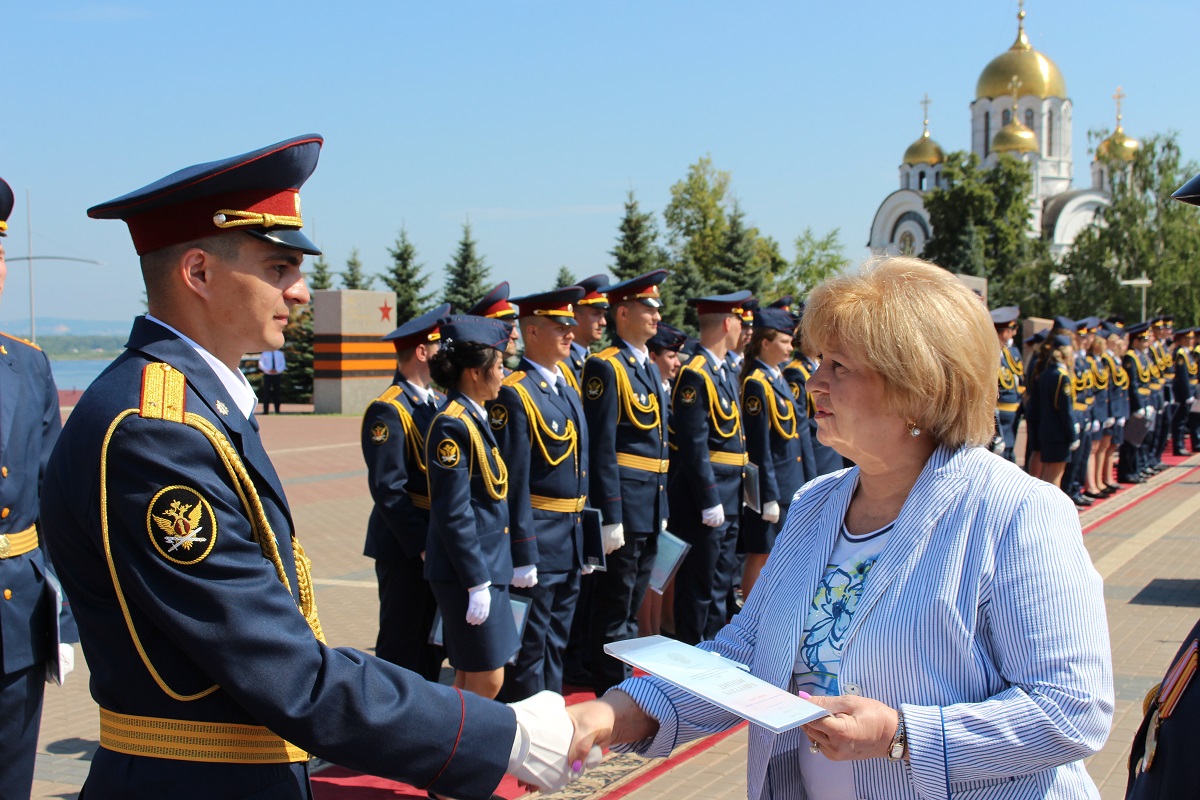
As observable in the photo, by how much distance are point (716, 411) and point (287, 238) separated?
511 centimetres

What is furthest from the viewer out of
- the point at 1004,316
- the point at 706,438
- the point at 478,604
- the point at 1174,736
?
the point at 1004,316

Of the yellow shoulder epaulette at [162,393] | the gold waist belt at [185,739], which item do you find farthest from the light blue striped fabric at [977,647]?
the yellow shoulder epaulette at [162,393]

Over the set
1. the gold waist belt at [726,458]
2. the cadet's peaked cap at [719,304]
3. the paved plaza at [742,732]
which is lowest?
the paved plaza at [742,732]

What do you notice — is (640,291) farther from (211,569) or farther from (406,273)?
(406,273)

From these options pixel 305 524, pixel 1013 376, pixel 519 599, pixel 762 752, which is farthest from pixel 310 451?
pixel 762 752

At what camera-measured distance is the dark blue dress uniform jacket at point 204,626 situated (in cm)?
183

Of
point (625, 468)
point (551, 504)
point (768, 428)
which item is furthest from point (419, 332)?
point (768, 428)

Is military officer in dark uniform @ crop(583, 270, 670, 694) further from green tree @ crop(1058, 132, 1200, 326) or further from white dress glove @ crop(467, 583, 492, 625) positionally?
green tree @ crop(1058, 132, 1200, 326)

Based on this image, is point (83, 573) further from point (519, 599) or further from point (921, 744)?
point (519, 599)

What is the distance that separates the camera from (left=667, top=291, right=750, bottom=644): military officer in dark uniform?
6.81m

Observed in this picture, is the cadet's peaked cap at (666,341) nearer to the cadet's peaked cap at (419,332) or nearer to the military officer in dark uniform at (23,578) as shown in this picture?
the cadet's peaked cap at (419,332)

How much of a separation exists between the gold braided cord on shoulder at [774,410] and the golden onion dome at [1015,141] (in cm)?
6738

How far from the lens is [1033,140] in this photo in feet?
227

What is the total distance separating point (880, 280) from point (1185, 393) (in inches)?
704
